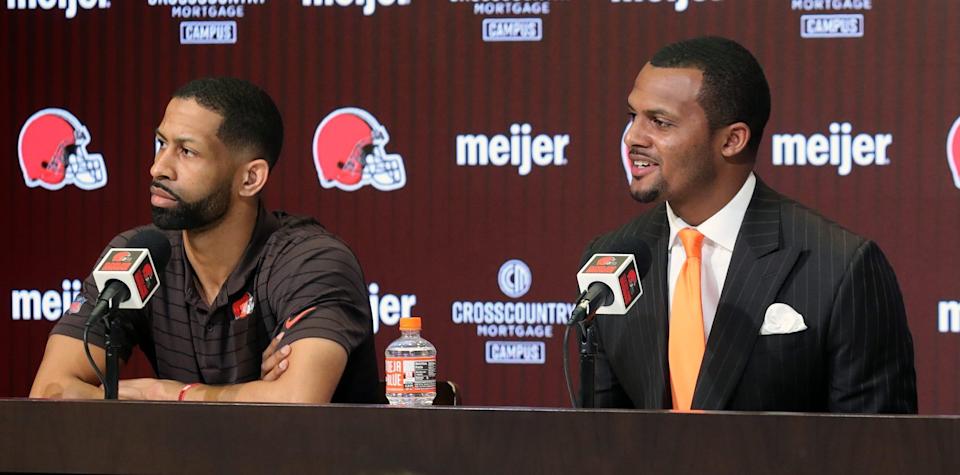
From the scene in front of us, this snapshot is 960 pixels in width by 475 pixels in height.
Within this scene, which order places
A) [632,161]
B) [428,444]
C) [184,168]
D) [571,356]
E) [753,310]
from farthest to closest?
1. [571,356]
2. [184,168]
3. [632,161]
4. [753,310]
5. [428,444]

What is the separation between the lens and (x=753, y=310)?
2318 millimetres

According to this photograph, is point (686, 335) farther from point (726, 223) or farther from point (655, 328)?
point (726, 223)

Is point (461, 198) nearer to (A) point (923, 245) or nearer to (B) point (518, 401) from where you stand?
(B) point (518, 401)

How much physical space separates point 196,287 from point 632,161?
3.58 ft

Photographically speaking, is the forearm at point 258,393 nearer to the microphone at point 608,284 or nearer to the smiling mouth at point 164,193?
the smiling mouth at point 164,193

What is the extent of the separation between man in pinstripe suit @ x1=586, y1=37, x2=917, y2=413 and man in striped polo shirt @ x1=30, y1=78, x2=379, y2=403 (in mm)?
602

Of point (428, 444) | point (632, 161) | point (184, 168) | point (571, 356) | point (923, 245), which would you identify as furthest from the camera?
point (571, 356)

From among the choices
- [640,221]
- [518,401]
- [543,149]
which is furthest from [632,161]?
[518,401]

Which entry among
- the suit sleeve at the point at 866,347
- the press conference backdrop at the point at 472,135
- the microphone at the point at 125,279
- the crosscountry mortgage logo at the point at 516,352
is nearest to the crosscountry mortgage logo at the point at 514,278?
the press conference backdrop at the point at 472,135

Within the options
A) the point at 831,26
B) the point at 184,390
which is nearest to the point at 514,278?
the point at 831,26

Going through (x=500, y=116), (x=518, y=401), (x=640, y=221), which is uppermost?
(x=500, y=116)

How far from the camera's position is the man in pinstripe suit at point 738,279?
89.9 inches

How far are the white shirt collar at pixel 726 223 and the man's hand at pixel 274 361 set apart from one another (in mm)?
855

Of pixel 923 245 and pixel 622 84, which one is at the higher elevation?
pixel 622 84
